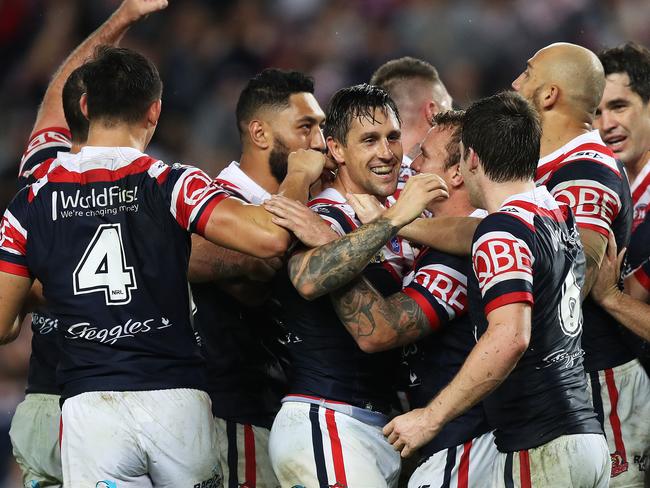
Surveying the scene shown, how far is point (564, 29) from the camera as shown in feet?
36.6

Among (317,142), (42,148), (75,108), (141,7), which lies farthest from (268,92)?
(42,148)

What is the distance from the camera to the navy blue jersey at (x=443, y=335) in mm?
4445

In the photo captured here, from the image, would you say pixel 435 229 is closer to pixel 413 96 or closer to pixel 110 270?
pixel 110 270

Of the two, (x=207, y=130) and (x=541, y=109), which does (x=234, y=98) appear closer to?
(x=207, y=130)

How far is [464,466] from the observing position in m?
4.48

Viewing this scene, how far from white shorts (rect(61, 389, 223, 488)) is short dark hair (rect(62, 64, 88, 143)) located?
5.30ft

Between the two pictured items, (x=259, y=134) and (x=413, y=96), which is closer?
(x=259, y=134)

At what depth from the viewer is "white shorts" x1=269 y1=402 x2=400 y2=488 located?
4383 mm

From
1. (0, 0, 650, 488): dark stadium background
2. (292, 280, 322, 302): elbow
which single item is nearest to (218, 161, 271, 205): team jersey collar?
(292, 280, 322, 302): elbow

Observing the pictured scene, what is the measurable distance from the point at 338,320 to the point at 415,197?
0.71 m

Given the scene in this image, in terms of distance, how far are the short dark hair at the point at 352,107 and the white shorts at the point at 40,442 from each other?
215 cm

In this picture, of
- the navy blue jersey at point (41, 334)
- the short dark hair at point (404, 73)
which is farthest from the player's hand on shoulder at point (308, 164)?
the short dark hair at point (404, 73)

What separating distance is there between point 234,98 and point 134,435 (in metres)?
6.86

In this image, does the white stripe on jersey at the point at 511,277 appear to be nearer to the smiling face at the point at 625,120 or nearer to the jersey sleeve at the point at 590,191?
the jersey sleeve at the point at 590,191
